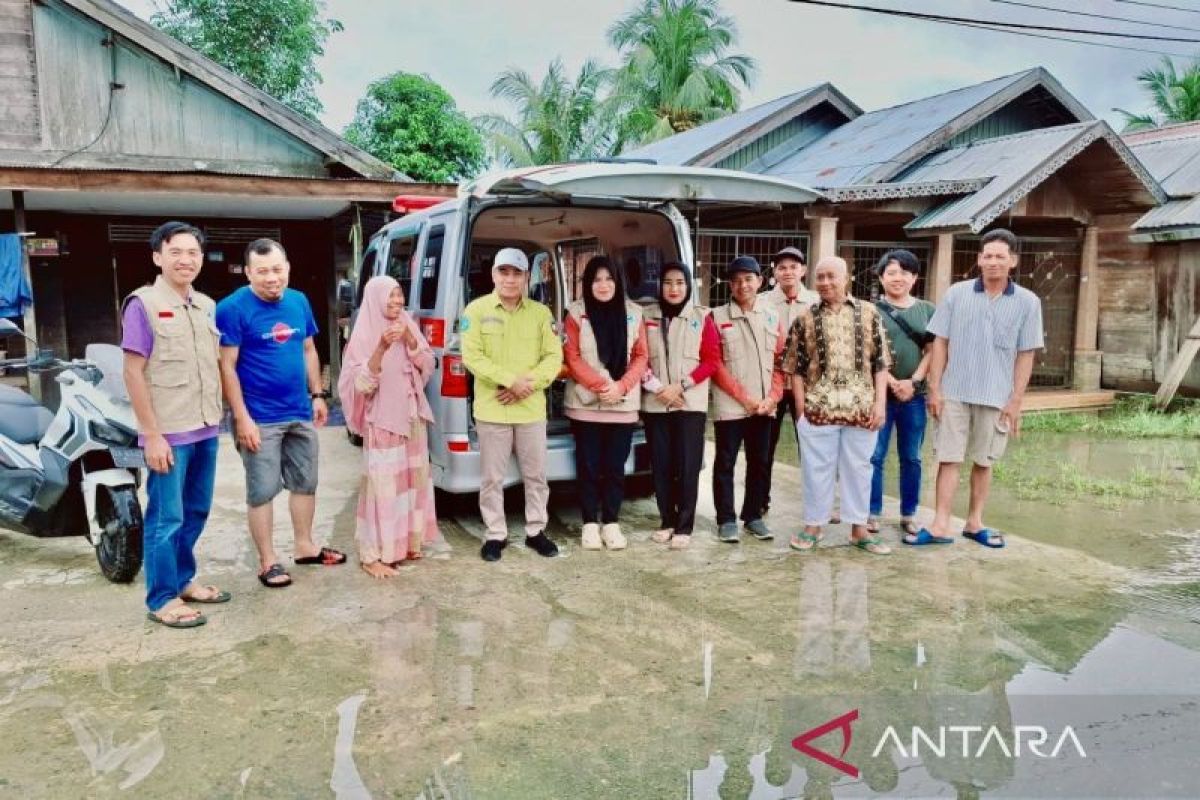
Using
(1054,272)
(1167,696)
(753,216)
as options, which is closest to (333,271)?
(753,216)

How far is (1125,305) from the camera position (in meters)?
12.2

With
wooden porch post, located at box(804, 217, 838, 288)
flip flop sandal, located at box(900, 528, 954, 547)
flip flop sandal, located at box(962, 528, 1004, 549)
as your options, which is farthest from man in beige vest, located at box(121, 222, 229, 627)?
wooden porch post, located at box(804, 217, 838, 288)

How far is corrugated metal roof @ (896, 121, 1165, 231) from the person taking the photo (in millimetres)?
8930

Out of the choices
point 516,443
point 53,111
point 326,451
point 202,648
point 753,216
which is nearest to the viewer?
point 202,648

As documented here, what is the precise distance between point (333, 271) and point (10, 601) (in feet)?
26.0

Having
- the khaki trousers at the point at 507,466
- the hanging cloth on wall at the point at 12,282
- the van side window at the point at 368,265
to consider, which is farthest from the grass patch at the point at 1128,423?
the hanging cloth on wall at the point at 12,282

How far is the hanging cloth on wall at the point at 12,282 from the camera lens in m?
8.18

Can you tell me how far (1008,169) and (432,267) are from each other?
23.2 feet

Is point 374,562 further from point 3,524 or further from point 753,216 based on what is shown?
point 753,216

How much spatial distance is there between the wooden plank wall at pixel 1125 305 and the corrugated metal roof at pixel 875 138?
2.49 meters

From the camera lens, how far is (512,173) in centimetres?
466

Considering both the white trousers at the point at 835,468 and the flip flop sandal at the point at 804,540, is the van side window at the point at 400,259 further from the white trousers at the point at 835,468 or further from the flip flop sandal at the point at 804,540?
the flip flop sandal at the point at 804,540

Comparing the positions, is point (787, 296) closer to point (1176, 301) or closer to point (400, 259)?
point (400, 259)

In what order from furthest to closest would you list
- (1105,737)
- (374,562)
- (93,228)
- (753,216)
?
(753,216), (93,228), (374,562), (1105,737)
